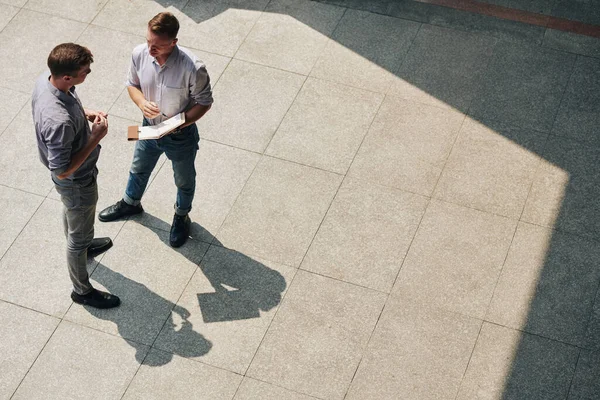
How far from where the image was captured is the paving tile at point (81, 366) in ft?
21.8

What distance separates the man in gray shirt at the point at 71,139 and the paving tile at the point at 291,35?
10.7ft

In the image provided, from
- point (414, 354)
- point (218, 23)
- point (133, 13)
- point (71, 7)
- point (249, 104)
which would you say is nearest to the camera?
point (414, 354)

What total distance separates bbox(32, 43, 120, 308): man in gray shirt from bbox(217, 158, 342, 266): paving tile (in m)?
1.39

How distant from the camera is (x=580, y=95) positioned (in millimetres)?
8875

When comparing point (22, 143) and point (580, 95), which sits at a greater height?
point (580, 95)

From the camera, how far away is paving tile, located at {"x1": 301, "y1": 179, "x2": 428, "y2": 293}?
24.2ft

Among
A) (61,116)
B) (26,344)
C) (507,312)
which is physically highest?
(61,116)

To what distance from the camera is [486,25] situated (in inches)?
384

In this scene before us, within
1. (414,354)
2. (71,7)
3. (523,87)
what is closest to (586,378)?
(414,354)

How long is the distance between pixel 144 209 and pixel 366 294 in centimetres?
227

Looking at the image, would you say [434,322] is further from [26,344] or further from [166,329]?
[26,344]

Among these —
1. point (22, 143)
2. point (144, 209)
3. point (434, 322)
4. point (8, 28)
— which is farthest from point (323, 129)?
point (8, 28)

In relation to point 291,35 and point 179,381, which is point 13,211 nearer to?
point 179,381

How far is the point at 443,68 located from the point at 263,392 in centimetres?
436
